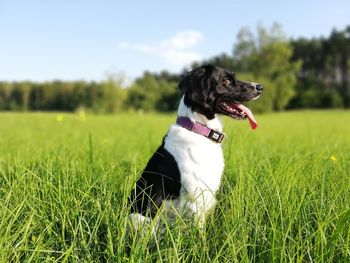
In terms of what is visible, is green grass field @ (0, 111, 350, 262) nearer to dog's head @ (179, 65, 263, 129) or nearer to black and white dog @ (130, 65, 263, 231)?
black and white dog @ (130, 65, 263, 231)

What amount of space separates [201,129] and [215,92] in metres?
0.36

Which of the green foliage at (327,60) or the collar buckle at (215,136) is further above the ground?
the green foliage at (327,60)

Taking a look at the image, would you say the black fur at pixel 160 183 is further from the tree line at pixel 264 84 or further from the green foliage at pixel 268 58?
the green foliage at pixel 268 58

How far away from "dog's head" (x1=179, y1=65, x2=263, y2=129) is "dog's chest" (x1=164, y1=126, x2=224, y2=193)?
26 cm

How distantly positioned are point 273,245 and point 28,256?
1391 millimetres

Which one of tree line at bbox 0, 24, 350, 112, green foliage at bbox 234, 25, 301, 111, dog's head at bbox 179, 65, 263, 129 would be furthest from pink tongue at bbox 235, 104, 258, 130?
green foliage at bbox 234, 25, 301, 111

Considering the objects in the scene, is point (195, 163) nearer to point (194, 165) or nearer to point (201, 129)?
point (194, 165)

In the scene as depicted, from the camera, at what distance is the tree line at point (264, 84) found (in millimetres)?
53484

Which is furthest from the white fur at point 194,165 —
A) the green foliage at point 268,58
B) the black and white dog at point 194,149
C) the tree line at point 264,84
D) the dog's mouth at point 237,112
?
the green foliage at point 268,58

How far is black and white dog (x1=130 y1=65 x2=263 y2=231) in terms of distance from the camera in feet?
9.20

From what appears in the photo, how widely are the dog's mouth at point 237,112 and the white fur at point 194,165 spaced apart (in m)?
0.28

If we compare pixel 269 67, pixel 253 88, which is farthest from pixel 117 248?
pixel 269 67

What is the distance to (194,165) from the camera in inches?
111

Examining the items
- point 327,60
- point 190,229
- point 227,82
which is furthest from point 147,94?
point 190,229
